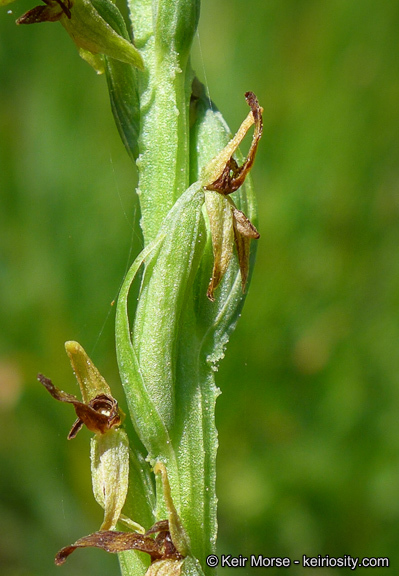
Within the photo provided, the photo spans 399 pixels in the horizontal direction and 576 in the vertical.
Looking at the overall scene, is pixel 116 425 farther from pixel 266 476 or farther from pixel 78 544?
pixel 266 476

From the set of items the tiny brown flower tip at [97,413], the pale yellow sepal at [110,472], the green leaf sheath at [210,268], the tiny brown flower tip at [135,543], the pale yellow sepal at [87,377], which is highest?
the green leaf sheath at [210,268]

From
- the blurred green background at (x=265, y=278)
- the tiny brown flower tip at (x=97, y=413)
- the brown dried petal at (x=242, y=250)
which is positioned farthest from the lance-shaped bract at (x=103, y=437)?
the blurred green background at (x=265, y=278)

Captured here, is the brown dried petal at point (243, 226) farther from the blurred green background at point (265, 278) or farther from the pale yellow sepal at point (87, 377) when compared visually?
the blurred green background at point (265, 278)

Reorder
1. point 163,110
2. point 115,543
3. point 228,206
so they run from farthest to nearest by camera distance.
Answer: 1. point 163,110
2. point 228,206
3. point 115,543

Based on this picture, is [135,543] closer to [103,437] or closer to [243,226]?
[103,437]

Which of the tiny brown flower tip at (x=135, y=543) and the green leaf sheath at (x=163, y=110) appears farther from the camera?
the green leaf sheath at (x=163, y=110)

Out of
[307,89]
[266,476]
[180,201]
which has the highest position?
[307,89]

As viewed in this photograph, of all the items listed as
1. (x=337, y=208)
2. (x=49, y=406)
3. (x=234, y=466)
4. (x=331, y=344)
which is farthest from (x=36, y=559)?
(x=337, y=208)

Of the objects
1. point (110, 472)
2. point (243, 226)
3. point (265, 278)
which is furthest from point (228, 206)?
point (265, 278)
